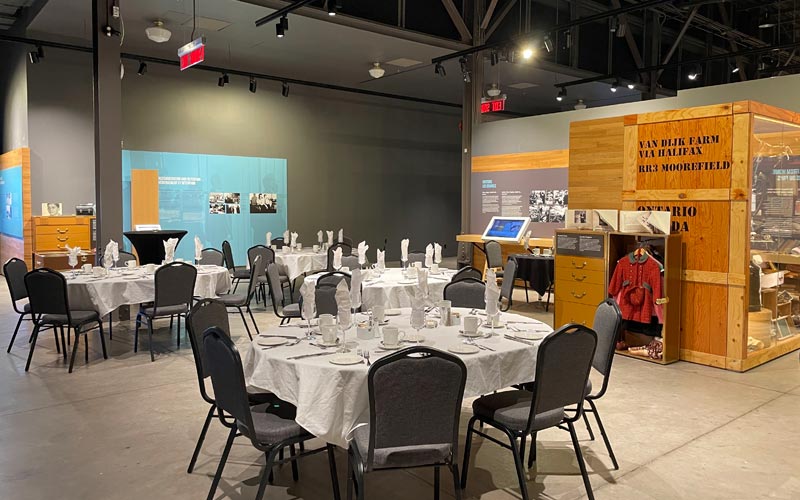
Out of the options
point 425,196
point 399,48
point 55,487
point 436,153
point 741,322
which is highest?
point 399,48

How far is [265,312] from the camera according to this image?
9.18 m

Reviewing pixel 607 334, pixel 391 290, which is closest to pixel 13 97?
pixel 391 290

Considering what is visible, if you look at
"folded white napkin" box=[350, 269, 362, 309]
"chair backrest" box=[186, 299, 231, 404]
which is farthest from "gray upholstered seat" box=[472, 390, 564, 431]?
"chair backrest" box=[186, 299, 231, 404]

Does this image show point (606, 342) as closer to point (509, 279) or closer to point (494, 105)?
point (509, 279)

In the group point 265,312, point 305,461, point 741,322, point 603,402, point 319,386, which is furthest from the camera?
point 265,312

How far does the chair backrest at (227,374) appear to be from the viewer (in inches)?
116

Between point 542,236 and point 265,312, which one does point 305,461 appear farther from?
point 542,236

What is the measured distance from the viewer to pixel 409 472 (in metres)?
3.81

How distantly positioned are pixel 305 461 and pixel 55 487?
1.40 meters

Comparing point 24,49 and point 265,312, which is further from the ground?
point 24,49

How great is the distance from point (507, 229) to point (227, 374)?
8808 mm

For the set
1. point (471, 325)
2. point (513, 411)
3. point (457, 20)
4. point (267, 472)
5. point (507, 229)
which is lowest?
point (267, 472)

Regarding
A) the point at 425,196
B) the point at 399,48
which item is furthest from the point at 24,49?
the point at 425,196

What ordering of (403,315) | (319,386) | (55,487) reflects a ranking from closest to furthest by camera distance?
(319,386), (55,487), (403,315)
